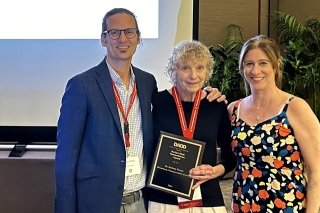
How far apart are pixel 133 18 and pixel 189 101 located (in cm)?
43

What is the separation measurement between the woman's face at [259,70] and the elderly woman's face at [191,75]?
193 millimetres

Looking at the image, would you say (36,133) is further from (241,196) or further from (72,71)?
(241,196)

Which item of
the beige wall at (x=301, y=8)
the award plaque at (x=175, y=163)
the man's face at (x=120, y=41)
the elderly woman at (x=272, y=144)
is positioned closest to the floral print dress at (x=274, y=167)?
the elderly woman at (x=272, y=144)

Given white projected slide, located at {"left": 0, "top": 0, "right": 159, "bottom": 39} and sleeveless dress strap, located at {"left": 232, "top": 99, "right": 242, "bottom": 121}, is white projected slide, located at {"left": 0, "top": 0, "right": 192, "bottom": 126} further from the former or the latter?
sleeveless dress strap, located at {"left": 232, "top": 99, "right": 242, "bottom": 121}

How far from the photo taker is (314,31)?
418 cm

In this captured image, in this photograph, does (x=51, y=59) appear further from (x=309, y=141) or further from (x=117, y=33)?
(x=309, y=141)

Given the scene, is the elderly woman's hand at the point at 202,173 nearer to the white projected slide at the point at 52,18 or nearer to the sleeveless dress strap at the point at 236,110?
the sleeveless dress strap at the point at 236,110

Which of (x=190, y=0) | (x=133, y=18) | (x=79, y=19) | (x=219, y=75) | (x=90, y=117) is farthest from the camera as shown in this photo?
(x=219, y=75)

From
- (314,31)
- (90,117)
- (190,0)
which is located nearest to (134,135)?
Answer: (90,117)

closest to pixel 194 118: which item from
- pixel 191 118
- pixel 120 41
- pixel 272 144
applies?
pixel 191 118

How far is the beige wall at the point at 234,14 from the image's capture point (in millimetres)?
4684

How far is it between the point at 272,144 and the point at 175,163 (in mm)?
408

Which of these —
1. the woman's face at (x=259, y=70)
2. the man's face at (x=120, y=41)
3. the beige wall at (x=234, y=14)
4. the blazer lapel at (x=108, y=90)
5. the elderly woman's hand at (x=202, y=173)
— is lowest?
the elderly woman's hand at (x=202, y=173)

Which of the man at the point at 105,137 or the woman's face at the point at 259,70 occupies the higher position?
the woman's face at the point at 259,70
